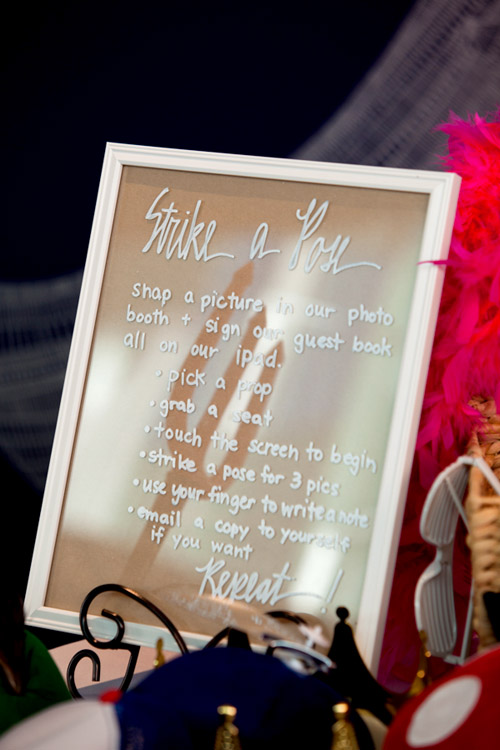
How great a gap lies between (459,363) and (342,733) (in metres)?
0.55

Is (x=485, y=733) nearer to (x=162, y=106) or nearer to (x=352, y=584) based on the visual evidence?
(x=352, y=584)

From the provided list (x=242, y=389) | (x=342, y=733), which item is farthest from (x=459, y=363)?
(x=342, y=733)

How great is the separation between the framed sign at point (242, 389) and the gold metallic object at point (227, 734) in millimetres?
334

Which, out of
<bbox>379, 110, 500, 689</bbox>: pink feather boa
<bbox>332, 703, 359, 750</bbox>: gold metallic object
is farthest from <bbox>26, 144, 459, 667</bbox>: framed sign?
<bbox>332, 703, 359, 750</bbox>: gold metallic object

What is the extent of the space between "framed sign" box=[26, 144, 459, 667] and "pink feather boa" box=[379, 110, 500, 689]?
0.09 m

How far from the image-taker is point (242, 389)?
101cm

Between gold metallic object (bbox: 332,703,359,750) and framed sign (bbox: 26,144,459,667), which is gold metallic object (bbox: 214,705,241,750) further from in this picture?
framed sign (bbox: 26,144,459,667)

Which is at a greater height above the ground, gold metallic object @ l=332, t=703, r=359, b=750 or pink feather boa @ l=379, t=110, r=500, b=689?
pink feather boa @ l=379, t=110, r=500, b=689

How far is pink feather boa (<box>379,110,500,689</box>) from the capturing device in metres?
1.03

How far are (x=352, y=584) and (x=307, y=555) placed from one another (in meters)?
0.07

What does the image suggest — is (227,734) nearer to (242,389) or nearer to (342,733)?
(342,733)

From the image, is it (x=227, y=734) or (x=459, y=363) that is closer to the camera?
(x=227, y=734)

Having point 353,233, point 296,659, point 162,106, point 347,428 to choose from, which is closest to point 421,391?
point 347,428

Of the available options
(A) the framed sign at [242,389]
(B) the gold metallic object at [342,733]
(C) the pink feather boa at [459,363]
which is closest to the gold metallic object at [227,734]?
(B) the gold metallic object at [342,733]
